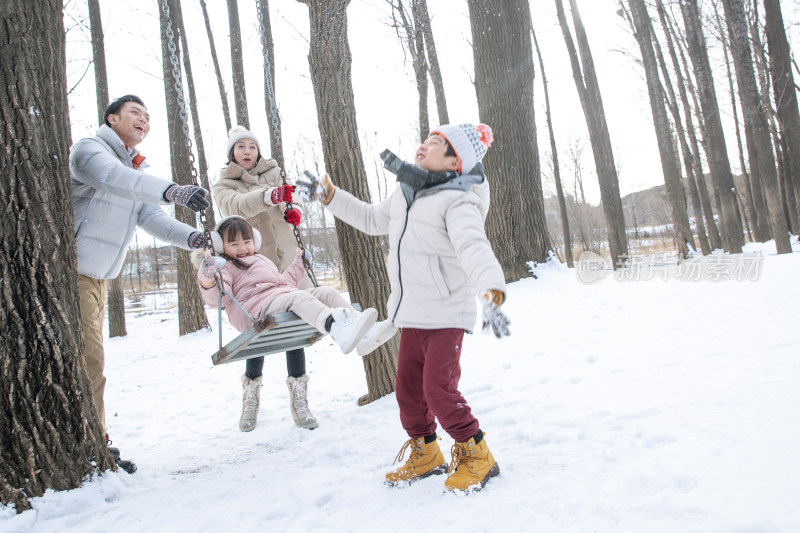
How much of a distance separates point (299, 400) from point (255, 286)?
938mm

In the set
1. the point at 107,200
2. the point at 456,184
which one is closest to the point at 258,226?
the point at 107,200

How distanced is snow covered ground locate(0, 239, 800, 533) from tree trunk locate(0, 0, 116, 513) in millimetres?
179

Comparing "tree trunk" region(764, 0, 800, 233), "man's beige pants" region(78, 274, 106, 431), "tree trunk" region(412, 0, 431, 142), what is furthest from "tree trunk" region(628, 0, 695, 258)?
"man's beige pants" region(78, 274, 106, 431)

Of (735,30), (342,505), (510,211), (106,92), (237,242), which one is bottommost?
(342,505)

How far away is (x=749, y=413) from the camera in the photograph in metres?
2.70

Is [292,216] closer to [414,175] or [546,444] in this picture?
[414,175]

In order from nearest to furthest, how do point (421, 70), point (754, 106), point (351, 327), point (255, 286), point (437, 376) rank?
point (437, 376) → point (351, 327) → point (255, 286) → point (754, 106) → point (421, 70)

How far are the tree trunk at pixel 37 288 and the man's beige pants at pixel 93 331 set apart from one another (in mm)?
219

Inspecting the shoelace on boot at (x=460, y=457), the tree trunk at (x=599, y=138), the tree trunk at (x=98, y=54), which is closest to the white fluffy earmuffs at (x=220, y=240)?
the shoelace on boot at (x=460, y=457)

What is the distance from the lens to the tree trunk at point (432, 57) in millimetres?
11672

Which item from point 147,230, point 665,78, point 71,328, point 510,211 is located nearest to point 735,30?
point 510,211

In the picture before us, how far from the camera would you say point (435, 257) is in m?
2.41

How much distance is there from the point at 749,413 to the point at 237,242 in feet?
10.5

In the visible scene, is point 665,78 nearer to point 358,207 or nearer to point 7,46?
point 358,207
